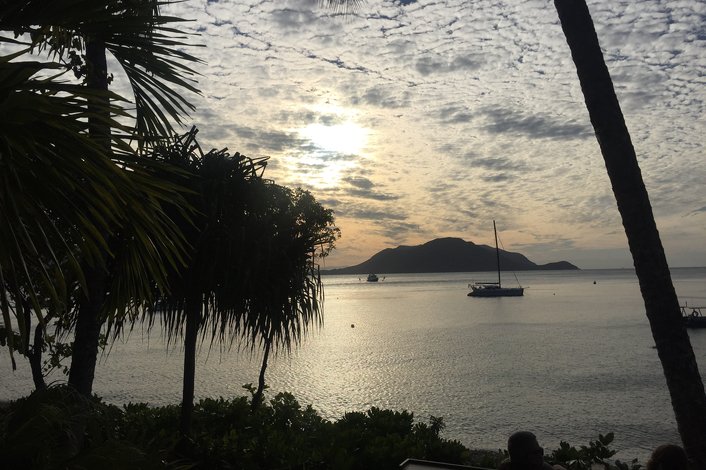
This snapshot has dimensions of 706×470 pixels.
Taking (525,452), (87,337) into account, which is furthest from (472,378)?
(525,452)

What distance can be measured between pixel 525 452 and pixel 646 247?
232 cm

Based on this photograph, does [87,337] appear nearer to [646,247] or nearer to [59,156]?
[59,156]

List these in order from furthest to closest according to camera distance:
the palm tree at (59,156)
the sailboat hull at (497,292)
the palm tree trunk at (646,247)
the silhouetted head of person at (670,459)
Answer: the sailboat hull at (497,292) → the palm tree trunk at (646,247) → the silhouetted head of person at (670,459) → the palm tree at (59,156)

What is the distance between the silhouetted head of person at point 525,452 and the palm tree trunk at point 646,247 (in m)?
1.74

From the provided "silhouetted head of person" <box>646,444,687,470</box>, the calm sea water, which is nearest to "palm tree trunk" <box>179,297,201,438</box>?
"silhouetted head of person" <box>646,444,687,470</box>

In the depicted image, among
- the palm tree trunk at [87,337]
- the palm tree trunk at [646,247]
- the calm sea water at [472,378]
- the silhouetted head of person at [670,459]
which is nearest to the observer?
the silhouetted head of person at [670,459]

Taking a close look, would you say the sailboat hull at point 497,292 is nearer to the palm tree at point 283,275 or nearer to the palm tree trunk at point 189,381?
the palm tree at point 283,275

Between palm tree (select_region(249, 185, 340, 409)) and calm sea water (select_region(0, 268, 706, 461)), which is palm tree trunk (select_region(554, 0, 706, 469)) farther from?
calm sea water (select_region(0, 268, 706, 461))

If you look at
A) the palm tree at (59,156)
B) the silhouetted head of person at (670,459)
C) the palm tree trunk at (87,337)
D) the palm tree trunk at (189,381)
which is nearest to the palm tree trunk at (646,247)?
the silhouetted head of person at (670,459)

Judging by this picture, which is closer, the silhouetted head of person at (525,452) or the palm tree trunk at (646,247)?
the silhouetted head of person at (525,452)

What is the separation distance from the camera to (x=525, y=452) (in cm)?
422

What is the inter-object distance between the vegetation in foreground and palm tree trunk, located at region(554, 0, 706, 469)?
1.77 m

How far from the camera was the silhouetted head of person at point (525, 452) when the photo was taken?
13.9 ft

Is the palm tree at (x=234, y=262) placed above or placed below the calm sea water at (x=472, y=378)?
above
